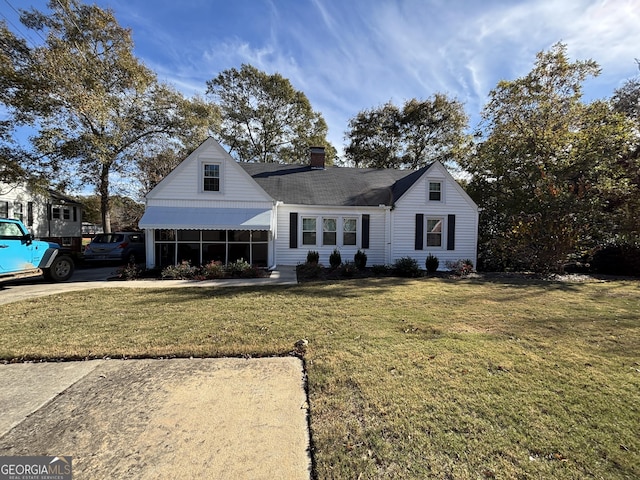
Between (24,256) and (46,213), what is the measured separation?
19.8 meters

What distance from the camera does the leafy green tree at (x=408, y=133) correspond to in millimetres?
29844

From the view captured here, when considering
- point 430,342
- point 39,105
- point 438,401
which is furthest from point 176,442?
point 39,105

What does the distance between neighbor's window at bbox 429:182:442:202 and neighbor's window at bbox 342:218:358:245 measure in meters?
4.20

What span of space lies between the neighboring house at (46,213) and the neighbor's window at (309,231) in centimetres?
1852

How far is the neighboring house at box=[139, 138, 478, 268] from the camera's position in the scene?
13477mm

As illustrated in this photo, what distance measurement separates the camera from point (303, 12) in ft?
35.3

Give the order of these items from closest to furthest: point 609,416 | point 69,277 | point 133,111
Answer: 1. point 609,416
2. point 69,277
3. point 133,111

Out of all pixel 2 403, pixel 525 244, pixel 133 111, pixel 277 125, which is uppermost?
pixel 277 125

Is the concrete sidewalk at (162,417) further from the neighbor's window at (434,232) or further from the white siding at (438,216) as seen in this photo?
the neighbor's window at (434,232)

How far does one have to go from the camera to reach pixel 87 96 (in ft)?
46.3

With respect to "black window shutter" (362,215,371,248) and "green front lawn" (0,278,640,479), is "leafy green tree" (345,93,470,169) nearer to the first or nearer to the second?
"black window shutter" (362,215,371,248)

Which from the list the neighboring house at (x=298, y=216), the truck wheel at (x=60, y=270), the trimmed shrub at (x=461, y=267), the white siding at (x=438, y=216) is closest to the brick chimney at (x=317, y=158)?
the neighboring house at (x=298, y=216)

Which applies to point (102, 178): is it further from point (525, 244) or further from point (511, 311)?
point (525, 244)

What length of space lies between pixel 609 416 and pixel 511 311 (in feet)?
14.8
